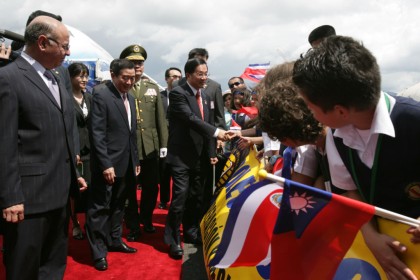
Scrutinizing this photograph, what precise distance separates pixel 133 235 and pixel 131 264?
2.33ft

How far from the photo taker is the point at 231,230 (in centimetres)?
180

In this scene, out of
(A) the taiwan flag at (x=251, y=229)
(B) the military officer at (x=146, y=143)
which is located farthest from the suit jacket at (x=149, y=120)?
(A) the taiwan flag at (x=251, y=229)

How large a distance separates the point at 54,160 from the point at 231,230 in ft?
3.97

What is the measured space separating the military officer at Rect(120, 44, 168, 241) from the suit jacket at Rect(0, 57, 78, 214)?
6.31ft

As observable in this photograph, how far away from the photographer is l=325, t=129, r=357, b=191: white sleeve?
4.86 feet

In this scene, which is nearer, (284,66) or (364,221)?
(364,221)

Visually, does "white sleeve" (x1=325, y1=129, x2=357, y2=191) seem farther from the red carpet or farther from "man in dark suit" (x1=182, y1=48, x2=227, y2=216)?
"man in dark suit" (x1=182, y1=48, x2=227, y2=216)

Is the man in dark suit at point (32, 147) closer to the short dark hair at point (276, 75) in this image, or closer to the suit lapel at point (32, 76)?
the suit lapel at point (32, 76)

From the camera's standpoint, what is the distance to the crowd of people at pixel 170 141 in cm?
125

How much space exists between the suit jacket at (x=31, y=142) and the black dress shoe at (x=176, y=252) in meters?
1.59

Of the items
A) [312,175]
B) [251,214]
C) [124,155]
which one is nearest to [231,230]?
[251,214]

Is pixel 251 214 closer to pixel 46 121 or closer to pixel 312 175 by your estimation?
pixel 312 175

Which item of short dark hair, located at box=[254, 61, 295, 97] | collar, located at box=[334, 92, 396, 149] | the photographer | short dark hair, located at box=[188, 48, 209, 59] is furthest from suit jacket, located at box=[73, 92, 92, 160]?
collar, located at box=[334, 92, 396, 149]

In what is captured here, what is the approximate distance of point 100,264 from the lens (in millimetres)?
3523
